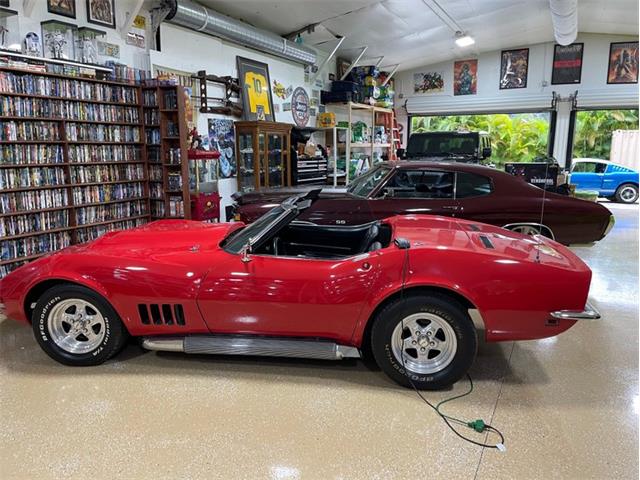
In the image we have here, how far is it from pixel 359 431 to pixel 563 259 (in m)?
1.61

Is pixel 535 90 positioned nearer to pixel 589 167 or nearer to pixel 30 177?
pixel 589 167

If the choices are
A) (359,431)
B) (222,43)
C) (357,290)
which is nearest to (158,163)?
(222,43)

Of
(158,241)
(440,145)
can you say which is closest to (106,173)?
(158,241)

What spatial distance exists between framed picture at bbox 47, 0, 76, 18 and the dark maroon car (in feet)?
12.4

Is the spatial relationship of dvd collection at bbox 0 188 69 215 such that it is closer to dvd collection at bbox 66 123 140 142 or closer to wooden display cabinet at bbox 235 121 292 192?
dvd collection at bbox 66 123 140 142

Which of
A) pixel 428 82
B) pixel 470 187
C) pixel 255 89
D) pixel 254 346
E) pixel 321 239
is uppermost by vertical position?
pixel 428 82

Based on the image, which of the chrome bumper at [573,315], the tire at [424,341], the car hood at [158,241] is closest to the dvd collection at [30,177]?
the car hood at [158,241]

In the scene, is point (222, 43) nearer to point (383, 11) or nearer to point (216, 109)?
point (216, 109)

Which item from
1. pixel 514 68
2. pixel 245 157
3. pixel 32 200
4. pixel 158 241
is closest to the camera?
pixel 158 241

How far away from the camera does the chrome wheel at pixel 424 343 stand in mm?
2762

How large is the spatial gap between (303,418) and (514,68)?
13372 mm

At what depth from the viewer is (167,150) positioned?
6.56 meters

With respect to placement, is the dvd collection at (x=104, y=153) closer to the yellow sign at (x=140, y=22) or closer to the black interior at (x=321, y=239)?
the yellow sign at (x=140, y=22)

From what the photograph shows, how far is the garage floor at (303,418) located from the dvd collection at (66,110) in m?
2.78
